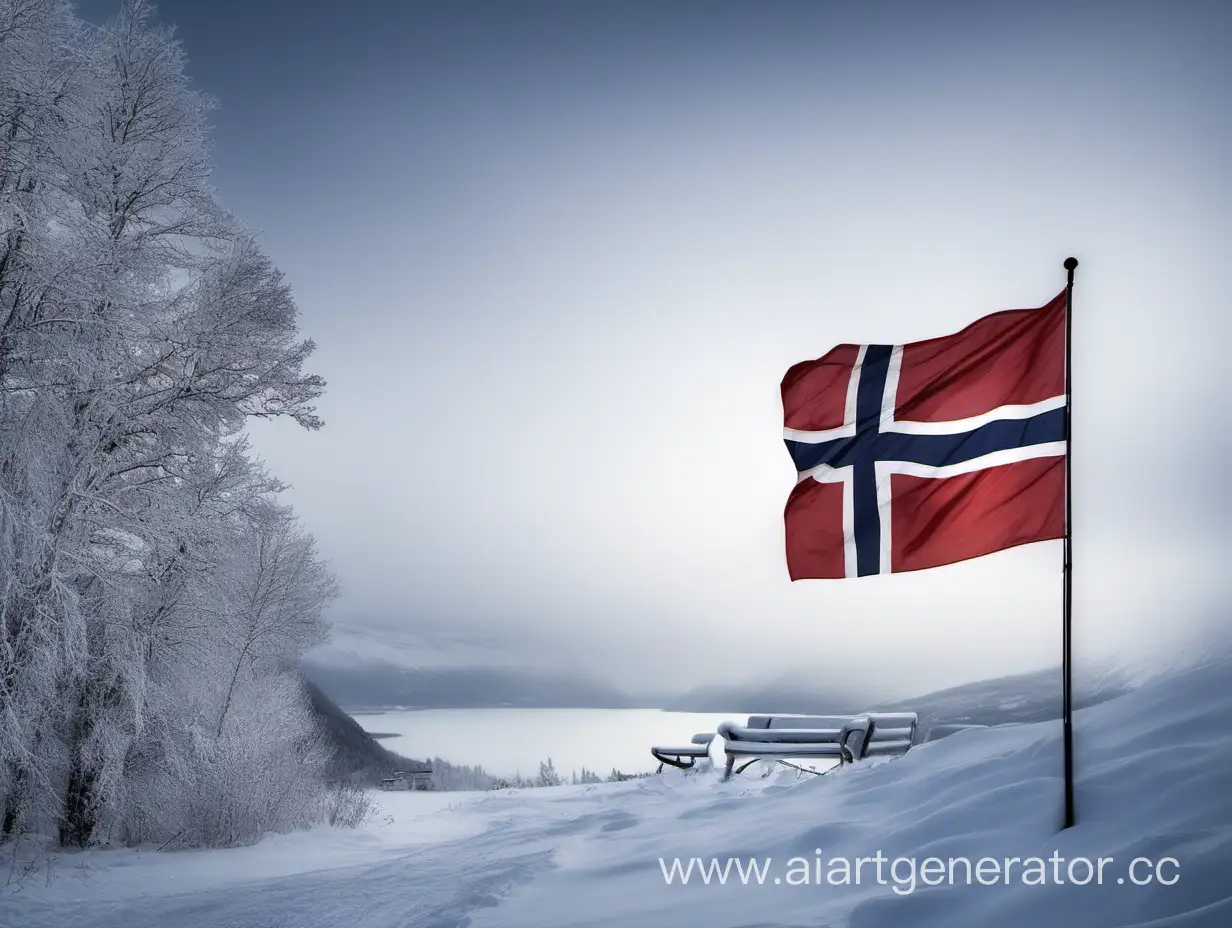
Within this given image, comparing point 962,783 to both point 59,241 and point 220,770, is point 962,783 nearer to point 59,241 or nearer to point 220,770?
point 220,770

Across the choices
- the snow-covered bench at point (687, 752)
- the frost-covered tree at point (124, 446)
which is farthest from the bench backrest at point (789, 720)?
the frost-covered tree at point (124, 446)

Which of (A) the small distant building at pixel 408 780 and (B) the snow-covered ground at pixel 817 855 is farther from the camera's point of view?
(A) the small distant building at pixel 408 780

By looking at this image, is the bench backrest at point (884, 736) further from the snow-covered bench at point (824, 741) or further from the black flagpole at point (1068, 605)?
the black flagpole at point (1068, 605)

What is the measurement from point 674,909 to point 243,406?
8.94m

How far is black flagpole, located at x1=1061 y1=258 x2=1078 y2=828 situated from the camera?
14.5ft

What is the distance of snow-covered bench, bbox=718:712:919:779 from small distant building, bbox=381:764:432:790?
922 centimetres

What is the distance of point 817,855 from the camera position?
5469 mm

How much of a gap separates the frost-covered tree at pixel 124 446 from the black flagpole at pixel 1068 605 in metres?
8.66

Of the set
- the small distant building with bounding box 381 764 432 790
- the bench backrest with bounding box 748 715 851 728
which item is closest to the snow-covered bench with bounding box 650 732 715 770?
the bench backrest with bounding box 748 715 851 728

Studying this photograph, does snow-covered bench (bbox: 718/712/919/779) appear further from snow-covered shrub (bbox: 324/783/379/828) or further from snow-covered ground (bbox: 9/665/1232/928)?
snow-covered shrub (bbox: 324/783/379/828)

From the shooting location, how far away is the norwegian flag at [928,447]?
5.09 metres

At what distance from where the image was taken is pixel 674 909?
16.0ft

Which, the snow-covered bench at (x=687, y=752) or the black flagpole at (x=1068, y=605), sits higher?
the black flagpole at (x=1068, y=605)

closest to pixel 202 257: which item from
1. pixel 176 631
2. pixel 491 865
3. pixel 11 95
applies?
pixel 11 95
